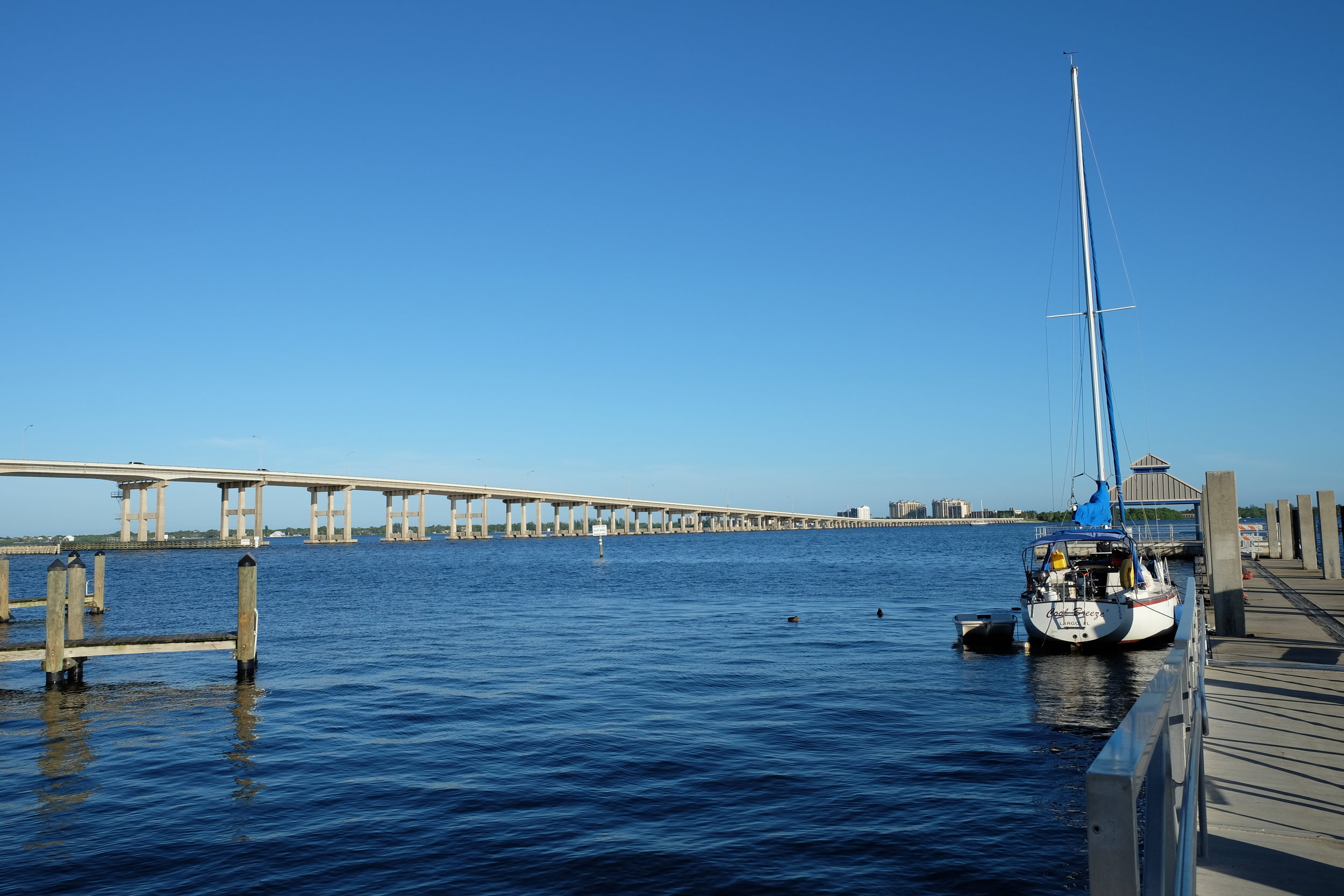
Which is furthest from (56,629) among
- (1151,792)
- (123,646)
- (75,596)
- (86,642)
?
(1151,792)

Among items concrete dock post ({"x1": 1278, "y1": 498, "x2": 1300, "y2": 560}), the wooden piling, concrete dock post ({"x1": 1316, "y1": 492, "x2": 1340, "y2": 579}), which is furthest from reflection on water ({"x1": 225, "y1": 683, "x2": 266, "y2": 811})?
concrete dock post ({"x1": 1278, "y1": 498, "x2": 1300, "y2": 560})

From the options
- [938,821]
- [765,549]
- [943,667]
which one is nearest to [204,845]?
[938,821]

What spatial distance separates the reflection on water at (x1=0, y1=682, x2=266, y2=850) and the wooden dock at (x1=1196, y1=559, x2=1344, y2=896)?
431 inches

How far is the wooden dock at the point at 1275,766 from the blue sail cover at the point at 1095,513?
1275 cm

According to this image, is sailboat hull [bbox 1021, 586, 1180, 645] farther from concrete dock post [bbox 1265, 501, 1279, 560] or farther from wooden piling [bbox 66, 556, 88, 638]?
concrete dock post [bbox 1265, 501, 1279, 560]

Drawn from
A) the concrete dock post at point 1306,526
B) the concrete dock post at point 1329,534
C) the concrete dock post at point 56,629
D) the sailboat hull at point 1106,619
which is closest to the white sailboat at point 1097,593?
the sailboat hull at point 1106,619

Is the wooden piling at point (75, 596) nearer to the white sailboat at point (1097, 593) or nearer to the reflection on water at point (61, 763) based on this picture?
the reflection on water at point (61, 763)

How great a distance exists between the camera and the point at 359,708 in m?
19.6

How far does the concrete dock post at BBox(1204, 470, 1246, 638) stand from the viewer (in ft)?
56.9

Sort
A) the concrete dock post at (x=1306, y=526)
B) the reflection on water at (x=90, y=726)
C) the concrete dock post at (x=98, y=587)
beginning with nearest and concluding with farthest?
the reflection on water at (x=90, y=726)
the concrete dock post at (x=1306, y=526)
the concrete dock post at (x=98, y=587)

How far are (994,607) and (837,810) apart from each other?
1209 inches

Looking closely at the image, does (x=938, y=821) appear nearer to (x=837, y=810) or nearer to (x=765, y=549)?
(x=837, y=810)

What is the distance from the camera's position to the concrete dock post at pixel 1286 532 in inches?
1886

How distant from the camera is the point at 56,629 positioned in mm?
21406
